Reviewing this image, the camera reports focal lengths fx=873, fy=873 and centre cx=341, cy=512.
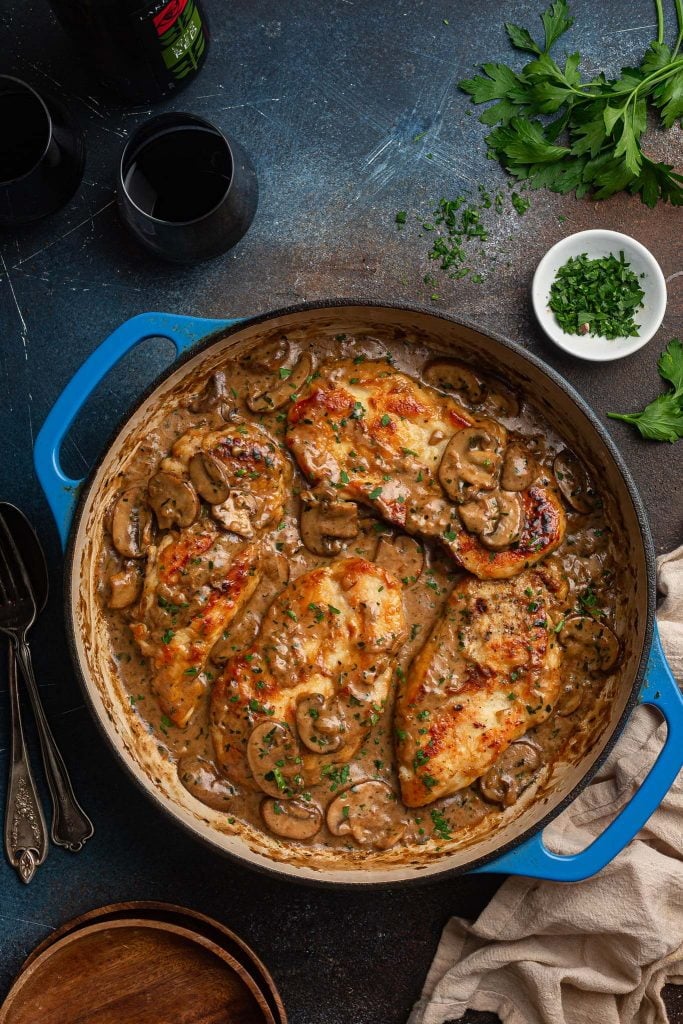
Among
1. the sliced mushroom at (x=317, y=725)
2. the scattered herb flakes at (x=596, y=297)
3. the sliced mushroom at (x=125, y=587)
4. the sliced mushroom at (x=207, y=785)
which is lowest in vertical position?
the sliced mushroom at (x=207, y=785)

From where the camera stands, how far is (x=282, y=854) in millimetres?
3303

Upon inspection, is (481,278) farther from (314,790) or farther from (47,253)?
(314,790)

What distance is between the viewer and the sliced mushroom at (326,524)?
3293mm

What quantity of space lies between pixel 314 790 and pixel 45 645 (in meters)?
1.25

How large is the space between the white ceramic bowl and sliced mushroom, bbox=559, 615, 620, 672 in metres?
1.09

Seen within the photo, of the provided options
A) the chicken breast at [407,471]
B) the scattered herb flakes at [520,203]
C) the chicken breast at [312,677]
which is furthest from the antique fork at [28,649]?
the scattered herb flakes at [520,203]

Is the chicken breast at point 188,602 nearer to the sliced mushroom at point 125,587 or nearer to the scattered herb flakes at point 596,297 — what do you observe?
the sliced mushroom at point 125,587

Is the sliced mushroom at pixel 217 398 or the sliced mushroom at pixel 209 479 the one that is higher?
the sliced mushroom at pixel 217 398

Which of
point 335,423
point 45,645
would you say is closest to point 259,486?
point 335,423

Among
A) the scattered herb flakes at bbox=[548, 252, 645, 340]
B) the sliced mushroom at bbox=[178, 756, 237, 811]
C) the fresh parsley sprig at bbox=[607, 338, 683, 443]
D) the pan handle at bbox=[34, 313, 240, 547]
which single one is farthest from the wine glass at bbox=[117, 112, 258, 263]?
the sliced mushroom at bbox=[178, 756, 237, 811]

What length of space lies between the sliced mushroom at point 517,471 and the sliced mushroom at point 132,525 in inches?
53.9

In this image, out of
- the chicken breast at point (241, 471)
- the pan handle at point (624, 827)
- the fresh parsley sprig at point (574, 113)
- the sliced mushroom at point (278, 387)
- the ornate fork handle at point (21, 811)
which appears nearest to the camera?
the pan handle at point (624, 827)

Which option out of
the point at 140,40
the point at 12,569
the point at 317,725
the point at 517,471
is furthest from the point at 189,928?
the point at 140,40

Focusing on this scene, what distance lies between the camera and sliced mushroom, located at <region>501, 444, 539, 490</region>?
10.9 ft
